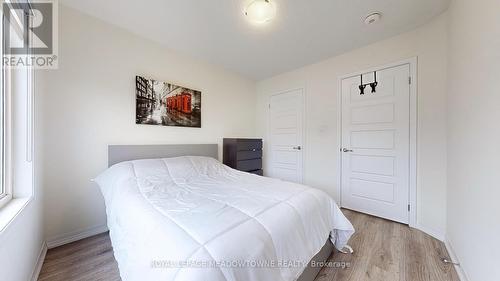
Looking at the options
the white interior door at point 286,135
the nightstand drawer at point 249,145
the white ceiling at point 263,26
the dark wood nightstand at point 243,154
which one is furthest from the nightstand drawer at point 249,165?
the white ceiling at point 263,26

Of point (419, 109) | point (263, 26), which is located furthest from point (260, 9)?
point (419, 109)

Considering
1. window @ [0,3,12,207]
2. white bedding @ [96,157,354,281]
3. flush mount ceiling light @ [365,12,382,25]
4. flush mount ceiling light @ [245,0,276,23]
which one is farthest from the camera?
flush mount ceiling light @ [365,12,382,25]

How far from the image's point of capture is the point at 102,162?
2062mm

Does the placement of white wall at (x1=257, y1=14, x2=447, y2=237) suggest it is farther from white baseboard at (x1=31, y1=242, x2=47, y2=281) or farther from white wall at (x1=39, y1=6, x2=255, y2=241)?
white baseboard at (x1=31, y1=242, x2=47, y2=281)

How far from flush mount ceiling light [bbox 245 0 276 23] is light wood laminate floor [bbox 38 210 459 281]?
2.30 m

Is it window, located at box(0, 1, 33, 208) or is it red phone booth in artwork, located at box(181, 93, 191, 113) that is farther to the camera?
red phone booth in artwork, located at box(181, 93, 191, 113)

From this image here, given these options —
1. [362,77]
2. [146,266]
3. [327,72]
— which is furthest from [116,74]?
[362,77]

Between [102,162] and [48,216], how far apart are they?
2.07ft

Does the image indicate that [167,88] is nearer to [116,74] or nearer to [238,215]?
[116,74]

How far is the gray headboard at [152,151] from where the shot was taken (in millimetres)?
2107

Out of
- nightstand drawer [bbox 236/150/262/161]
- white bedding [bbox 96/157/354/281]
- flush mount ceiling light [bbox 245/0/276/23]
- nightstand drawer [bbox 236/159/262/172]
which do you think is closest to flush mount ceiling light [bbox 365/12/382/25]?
flush mount ceiling light [bbox 245/0/276/23]

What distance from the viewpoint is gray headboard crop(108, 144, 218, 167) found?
6.91 ft

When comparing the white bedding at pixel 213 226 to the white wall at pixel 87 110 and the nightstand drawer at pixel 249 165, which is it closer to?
the white wall at pixel 87 110

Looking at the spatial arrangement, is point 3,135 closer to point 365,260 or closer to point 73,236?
point 73,236
